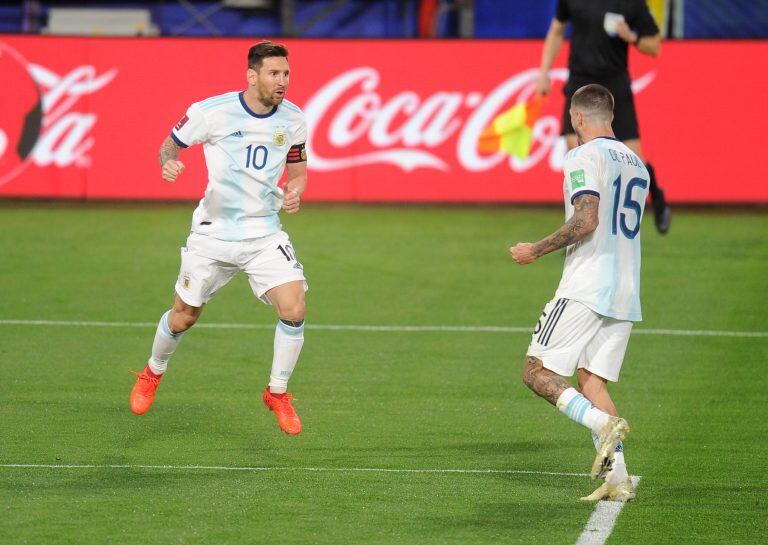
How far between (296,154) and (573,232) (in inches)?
77.9

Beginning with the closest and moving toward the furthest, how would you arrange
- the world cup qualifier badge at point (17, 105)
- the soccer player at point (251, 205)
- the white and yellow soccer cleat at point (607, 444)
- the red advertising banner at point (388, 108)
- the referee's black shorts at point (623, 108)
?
the white and yellow soccer cleat at point (607, 444), the soccer player at point (251, 205), the referee's black shorts at point (623, 108), the world cup qualifier badge at point (17, 105), the red advertising banner at point (388, 108)

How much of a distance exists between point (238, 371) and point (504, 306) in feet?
9.97

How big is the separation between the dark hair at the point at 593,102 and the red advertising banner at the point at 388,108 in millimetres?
10500

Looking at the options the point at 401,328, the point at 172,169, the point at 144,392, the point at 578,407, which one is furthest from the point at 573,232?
the point at 401,328

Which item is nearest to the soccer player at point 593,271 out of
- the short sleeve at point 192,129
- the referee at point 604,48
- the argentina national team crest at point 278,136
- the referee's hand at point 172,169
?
the argentina national team crest at point 278,136

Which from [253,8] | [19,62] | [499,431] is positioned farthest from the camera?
[253,8]

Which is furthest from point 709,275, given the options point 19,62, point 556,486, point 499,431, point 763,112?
point 19,62

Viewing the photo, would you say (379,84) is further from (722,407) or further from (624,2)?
(722,407)

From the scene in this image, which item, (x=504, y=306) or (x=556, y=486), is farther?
(x=504, y=306)

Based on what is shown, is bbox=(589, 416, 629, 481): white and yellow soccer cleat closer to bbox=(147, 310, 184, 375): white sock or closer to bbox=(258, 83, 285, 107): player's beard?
bbox=(258, 83, 285, 107): player's beard

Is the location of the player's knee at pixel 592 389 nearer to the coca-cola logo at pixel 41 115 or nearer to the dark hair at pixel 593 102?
the dark hair at pixel 593 102

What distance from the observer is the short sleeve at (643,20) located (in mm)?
12617

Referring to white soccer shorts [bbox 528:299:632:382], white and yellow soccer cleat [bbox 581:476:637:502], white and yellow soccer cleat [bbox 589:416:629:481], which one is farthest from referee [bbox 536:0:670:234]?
white and yellow soccer cleat [bbox 589:416:629:481]

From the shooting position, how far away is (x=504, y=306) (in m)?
11.4
